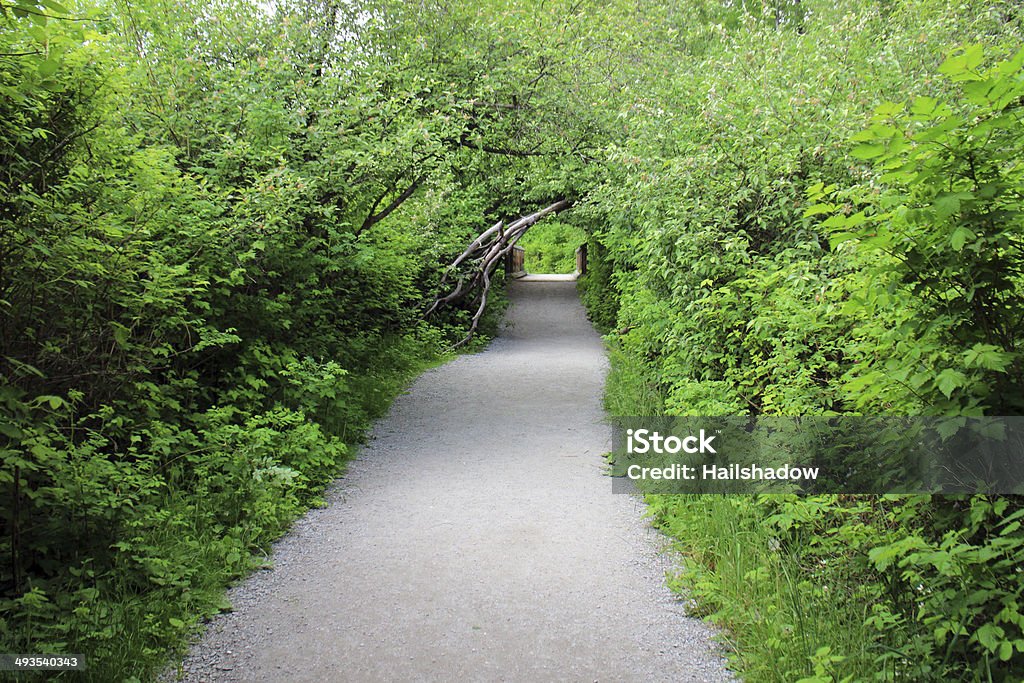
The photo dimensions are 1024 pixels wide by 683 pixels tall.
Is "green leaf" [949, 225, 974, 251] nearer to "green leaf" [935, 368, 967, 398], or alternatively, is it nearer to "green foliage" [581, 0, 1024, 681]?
"green foliage" [581, 0, 1024, 681]

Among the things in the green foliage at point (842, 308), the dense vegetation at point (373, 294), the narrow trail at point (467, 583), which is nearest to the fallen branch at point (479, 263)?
the dense vegetation at point (373, 294)

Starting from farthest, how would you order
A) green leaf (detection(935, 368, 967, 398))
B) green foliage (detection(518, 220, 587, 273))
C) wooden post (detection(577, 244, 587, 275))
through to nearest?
green foliage (detection(518, 220, 587, 273)) → wooden post (detection(577, 244, 587, 275)) → green leaf (detection(935, 368, 967, 398))

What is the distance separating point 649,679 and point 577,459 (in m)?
4.03

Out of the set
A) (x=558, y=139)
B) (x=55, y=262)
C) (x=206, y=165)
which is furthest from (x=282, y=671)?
(x=558, y=139)

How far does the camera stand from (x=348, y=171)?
866 cm

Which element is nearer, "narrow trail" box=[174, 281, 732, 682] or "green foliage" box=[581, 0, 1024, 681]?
"green foliage" box=[581, 0, 1024, 681]

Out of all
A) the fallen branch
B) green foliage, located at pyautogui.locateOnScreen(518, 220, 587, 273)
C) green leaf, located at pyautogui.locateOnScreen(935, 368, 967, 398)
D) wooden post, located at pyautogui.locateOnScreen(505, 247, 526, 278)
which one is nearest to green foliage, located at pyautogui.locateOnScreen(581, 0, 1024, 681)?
green leaf, located at pyautogui.locateOnScreen(935, 368, 967, 398)

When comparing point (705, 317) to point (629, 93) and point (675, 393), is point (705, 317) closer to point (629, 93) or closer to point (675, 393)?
point (675, 393)

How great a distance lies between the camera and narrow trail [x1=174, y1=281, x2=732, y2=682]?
3764 mm
